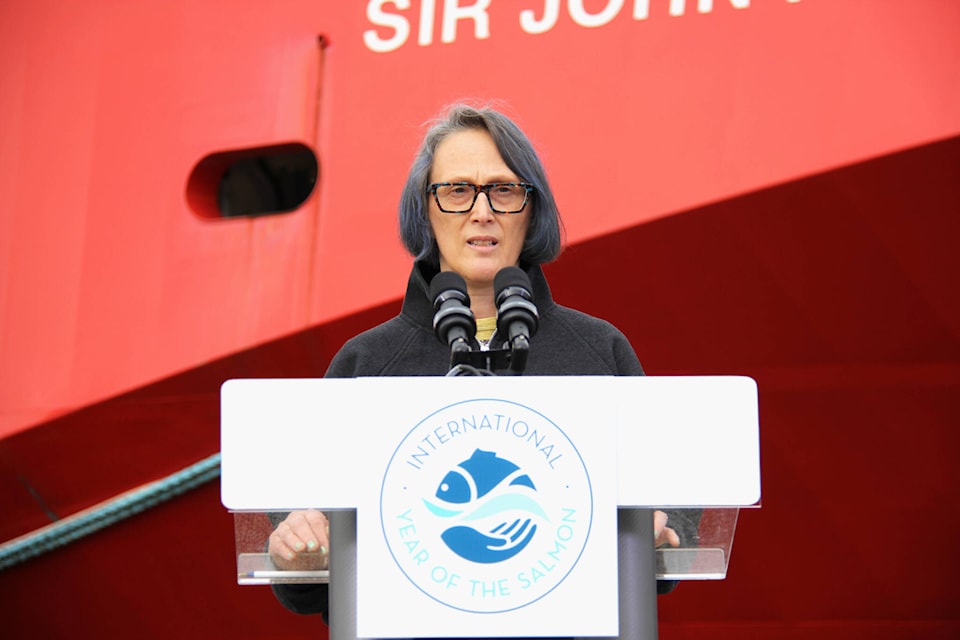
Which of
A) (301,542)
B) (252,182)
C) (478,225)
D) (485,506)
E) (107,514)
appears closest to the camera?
(485,506)

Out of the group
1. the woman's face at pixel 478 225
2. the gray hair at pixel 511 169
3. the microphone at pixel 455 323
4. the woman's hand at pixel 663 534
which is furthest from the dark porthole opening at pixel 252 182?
the woman's hand at pixel 663 534

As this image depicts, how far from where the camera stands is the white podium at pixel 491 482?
1121 millimetres

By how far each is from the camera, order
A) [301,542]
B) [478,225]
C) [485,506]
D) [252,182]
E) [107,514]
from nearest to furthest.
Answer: [485,506], [301,542], [478,225], [107,514], [252,182]

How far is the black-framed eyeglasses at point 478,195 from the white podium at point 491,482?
49 centimetres

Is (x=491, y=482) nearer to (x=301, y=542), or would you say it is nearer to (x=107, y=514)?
(x=301, y=542)

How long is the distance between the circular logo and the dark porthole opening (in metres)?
1.82

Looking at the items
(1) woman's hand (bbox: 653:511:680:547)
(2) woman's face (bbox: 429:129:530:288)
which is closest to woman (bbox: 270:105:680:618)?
(2) woman's face (bbox: 429:129:530:288)

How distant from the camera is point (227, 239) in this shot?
2857mm

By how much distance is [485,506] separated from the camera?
44.2 inches

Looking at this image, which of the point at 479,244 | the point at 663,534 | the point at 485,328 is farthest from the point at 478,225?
the point at 663,534

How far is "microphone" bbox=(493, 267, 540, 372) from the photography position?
125 centimetres

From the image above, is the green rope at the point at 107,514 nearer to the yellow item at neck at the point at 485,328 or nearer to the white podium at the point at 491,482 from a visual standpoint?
the yellow item at neck at the point at 485,328

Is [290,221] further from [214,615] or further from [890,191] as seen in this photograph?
[890,191]

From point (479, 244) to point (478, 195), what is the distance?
2.5 inches
